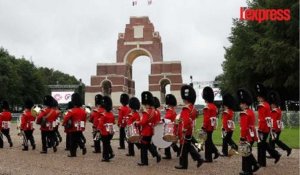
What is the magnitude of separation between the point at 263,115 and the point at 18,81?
66.5 meters

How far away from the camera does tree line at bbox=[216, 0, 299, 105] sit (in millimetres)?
34688

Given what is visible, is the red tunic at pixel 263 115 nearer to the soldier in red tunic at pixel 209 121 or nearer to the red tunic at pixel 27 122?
the soldier in red tunic at pixel 209 121

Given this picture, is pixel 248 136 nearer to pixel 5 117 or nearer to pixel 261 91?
pixel 261 91

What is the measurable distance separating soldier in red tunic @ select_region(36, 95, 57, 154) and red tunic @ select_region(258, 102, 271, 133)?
804cm

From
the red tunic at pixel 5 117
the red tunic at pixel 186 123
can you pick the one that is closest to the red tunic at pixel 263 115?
the red tunic at pixel 186 123

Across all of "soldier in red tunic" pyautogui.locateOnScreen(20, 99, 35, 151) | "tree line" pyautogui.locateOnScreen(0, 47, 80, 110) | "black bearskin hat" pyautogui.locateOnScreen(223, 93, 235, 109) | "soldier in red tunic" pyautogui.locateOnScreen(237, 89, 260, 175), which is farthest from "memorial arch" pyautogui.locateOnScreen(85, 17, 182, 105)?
"soldier in red tunic" pyautogui.locateOnScreen(237, 89, 260, 175)

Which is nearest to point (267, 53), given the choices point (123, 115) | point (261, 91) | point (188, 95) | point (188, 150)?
point (123, 115)

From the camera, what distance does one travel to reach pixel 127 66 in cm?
8038

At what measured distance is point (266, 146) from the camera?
13250mm

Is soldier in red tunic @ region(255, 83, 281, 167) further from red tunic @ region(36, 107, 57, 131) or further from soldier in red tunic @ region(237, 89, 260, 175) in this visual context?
red tunic @ region(36, 107, 57, 131)

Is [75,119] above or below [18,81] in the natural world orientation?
below

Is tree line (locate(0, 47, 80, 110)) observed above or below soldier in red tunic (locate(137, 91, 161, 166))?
above

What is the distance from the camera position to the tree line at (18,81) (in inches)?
2724

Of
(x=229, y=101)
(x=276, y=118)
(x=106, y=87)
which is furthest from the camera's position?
(x=106, y=87)
